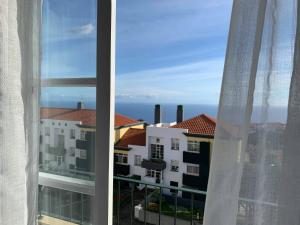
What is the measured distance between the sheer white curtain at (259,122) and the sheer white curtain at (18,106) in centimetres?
64

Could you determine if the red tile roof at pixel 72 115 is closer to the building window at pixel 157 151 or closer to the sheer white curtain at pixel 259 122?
the sheer white curtain at pixel 259 122

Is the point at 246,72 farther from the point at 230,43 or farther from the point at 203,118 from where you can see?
the point at 203,118

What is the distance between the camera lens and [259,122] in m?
0.58

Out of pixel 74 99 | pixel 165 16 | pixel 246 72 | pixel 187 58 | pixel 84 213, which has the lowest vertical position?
pixel 84 213

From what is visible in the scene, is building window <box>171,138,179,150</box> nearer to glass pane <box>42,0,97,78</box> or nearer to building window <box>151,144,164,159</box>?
building window <box>151,144,164,159</box>

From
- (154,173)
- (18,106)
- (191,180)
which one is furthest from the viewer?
(154,173)

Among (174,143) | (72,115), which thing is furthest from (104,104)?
(174,143)

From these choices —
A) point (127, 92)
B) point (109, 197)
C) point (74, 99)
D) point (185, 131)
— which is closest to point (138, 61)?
point (127, 92)

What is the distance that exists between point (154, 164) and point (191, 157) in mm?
291

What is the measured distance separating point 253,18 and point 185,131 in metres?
0.92

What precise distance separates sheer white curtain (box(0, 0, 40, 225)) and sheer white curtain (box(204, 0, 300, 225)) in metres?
0.64

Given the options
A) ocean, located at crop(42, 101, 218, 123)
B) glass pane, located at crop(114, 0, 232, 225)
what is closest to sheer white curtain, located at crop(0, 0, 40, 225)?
glass pane, located at crop(114, 0, 232, 225)

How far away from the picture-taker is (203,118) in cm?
129

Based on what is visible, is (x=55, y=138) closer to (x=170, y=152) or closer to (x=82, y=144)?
(x=82, y=144)
